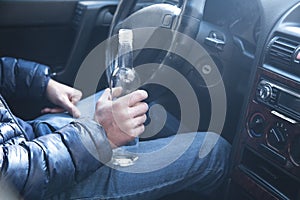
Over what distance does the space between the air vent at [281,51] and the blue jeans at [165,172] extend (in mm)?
259

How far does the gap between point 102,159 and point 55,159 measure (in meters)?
0.11

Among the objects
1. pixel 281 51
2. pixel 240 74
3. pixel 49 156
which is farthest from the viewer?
pixel 240 74

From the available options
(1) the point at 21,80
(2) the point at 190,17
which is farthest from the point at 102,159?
(1) the point at 21,80

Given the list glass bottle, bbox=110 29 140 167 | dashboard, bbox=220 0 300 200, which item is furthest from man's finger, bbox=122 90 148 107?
dashboard, bbox=220 0 300 200

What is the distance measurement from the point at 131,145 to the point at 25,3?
83cm

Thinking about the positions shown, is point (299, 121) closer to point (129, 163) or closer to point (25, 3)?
point (129, 163)

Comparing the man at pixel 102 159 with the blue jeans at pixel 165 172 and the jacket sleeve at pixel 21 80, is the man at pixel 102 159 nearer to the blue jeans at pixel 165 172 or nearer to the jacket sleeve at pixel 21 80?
the blue jeans at pixel 165 172

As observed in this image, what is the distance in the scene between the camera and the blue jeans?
1021 millimetres

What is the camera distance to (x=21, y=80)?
1377mm

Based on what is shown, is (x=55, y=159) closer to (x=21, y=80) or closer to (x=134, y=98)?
(x=134, y=98)

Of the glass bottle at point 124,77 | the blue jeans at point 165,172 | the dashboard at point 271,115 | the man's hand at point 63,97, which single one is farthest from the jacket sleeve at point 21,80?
the dashboard at point 271,115

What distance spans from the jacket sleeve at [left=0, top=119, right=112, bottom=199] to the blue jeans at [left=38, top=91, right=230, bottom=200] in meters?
0.06

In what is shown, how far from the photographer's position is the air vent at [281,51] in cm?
102

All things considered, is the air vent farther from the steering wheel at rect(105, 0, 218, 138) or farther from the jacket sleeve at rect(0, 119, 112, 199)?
Result: the jacket sleeve at rect(0, 119, 112, 199)
